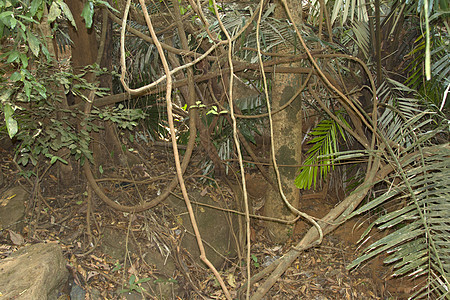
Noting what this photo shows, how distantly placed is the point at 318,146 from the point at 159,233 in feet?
5.15

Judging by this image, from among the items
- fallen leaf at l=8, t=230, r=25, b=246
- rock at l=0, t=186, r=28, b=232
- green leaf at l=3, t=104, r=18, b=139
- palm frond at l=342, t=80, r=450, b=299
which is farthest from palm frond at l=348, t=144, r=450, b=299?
rock at l=0, t=186, r=28, b=232

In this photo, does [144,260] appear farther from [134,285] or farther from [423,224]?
[423,224]

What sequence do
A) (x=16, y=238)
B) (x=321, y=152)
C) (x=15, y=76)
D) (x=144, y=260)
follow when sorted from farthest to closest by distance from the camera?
(x=321, y=152), (x=144, y=260), (x=16, y=238), (x=15, y=76)

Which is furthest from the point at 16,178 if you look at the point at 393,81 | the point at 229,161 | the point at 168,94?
the point at 393,81

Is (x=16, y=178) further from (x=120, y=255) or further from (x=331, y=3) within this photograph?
(x=331, y=3)

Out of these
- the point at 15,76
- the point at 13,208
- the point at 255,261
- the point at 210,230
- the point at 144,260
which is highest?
the point at 15,76

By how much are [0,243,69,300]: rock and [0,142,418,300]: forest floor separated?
0.18 metres

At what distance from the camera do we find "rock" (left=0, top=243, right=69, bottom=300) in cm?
223

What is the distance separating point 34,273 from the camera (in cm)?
235

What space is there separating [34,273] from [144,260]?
916 mm

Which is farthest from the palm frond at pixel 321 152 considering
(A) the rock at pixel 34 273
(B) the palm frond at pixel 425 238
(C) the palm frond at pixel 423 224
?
(A) the rock at pixel 34 273

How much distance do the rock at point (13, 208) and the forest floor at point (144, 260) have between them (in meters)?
0.06

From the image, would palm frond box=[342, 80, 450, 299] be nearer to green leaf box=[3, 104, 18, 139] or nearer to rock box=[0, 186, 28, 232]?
green leaf box=[3, 104, 18, 139]

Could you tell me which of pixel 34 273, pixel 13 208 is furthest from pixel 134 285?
pixel 13 208
